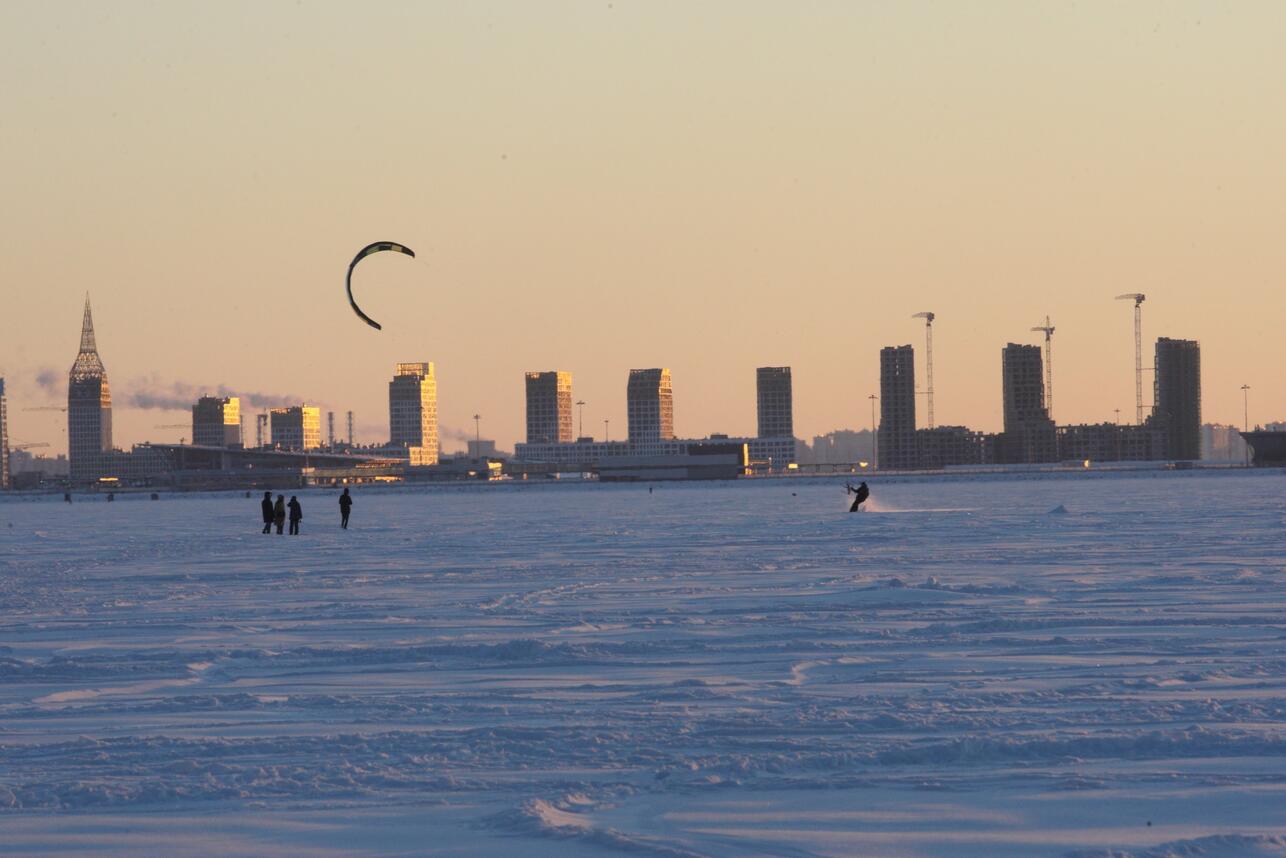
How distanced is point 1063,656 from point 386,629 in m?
6.93

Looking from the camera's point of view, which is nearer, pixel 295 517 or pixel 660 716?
pixel 660 716

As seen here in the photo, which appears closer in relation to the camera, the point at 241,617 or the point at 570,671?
the point at 570,671

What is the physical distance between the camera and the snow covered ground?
8227 mm

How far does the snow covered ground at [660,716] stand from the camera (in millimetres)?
8227

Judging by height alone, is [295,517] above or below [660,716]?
above

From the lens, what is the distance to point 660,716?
37.2 feet

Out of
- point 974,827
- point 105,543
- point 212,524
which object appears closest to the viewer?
point 974,827

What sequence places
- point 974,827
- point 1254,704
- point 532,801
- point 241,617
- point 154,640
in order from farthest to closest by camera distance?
point 241,617
point 154,640
point 1254,704
point 532,801
point 974,827

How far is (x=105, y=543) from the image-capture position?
4328 cm

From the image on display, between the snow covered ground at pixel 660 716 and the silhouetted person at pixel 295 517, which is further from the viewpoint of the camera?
the silhouetted person at pixel 295 517

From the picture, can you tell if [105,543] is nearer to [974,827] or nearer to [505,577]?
[505,577]

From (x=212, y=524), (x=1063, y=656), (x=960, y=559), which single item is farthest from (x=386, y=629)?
(x=212, y=524)

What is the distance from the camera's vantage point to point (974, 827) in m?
8.11

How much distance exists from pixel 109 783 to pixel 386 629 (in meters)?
8.21
